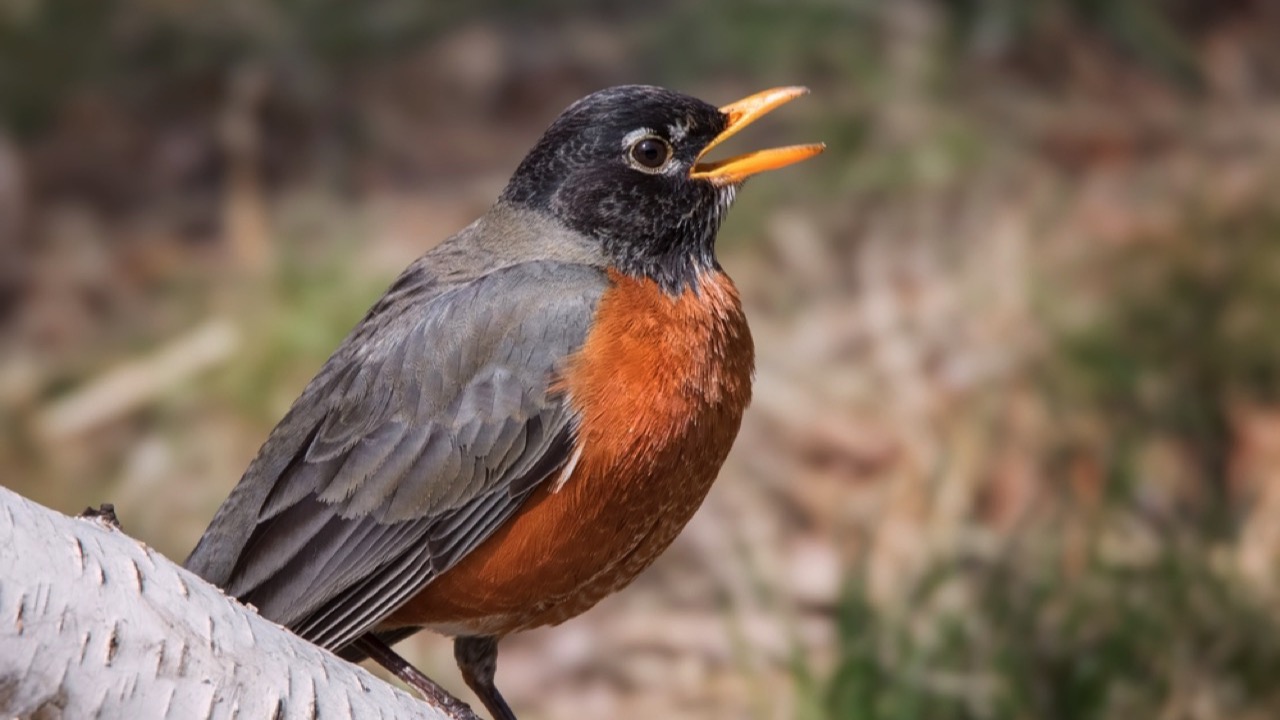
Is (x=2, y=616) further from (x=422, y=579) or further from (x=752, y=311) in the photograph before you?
(x=752, y=311)

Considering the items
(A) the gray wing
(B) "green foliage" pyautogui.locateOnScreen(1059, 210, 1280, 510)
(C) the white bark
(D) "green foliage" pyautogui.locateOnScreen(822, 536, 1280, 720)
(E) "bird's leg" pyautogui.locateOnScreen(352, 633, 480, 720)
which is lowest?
(C) the white bark

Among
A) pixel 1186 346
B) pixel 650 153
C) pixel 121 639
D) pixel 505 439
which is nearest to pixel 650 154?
pixel 650 153

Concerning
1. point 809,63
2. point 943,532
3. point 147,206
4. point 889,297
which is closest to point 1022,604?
point 943,532

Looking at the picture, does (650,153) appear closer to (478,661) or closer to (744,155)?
(744,155)

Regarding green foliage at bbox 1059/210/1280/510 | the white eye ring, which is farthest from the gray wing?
green foliage at bbox 1059/210/1280/510

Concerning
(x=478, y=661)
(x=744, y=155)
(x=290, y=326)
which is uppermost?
(x=744, y=155)

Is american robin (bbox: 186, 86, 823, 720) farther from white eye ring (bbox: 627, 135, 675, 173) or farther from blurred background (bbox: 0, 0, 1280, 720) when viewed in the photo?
blurred background (bbox: 0, 0, 1280, 720)

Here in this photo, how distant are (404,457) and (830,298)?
3.74m

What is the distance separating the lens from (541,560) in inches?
127

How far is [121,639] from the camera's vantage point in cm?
204

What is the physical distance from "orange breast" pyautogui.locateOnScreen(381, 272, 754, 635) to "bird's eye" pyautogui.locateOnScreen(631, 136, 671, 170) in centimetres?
41

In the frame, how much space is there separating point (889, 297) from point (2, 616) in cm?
526

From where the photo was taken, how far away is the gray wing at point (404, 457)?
3273 millimetres

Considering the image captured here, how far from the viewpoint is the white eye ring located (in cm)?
373
